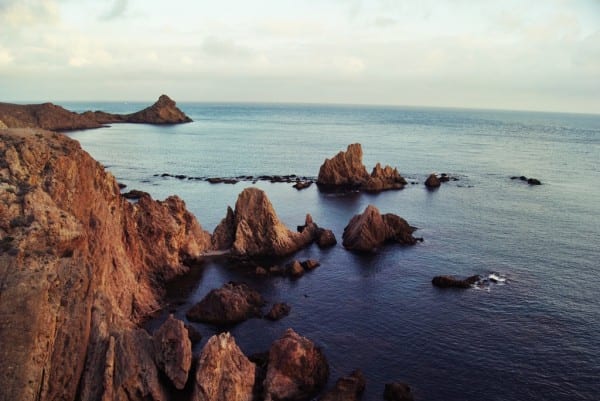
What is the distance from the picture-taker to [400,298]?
61219 millimetres

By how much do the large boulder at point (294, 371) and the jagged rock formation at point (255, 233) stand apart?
34.9 meters

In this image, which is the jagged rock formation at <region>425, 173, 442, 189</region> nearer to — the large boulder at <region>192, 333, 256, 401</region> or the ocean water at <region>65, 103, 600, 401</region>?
the ocean water at <region>65, 103, 600, 401</region>

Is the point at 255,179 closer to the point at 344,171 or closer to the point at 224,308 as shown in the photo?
the point at 344,171

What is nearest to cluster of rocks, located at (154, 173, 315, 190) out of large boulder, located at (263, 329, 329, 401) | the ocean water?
the ocean water

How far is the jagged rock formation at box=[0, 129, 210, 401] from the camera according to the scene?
1393 inches

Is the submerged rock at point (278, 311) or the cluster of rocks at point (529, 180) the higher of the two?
the cluster of rocks at point (529, 180)

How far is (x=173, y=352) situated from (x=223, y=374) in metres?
4.89

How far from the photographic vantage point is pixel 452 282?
64.4 meters

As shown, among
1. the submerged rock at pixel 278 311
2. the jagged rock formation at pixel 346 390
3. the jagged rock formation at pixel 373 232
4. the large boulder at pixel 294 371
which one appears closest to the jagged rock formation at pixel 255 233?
Answer: the jagged rock formation at pixel 373 232

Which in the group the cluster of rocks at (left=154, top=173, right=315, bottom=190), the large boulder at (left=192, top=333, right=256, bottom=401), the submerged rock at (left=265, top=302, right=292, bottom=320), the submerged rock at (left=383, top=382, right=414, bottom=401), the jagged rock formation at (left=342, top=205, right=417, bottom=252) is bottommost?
the submerged rock at (left=383, top=382, right=414, bottom=401)

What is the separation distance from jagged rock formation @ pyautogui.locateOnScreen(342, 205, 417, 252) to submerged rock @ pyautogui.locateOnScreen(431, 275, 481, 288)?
1616 cm

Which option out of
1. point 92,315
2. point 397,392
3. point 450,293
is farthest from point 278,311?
point 450,293

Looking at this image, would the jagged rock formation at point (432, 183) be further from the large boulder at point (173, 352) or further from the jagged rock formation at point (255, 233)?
the large boulder at point (173, 352)

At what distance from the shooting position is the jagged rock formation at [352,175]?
131000mm
